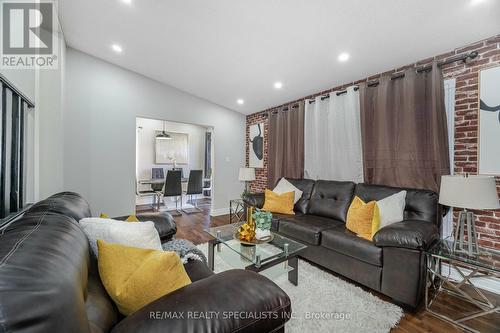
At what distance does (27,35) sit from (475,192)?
4265mm

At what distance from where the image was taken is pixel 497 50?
6.73ft

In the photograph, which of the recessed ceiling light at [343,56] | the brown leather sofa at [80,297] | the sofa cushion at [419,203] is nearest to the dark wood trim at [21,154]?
the brown leather sofa at [80,297]

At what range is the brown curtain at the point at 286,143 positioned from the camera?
393cm

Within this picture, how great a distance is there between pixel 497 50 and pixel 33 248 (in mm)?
3574

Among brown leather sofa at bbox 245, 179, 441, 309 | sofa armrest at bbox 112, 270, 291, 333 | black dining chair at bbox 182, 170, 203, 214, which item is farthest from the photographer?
black dining chair at bbox 182, 170, 203, 214

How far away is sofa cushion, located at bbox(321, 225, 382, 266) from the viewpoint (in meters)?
1.97

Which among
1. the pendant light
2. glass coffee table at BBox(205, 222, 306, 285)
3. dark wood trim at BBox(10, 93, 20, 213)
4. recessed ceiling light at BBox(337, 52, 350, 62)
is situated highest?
recessed ceiling light at BBox(337, 52, 350, 62)

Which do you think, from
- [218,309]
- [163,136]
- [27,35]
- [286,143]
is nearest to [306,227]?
[218,309]

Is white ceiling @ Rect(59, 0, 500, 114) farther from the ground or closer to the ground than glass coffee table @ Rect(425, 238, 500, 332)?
farther from the ground

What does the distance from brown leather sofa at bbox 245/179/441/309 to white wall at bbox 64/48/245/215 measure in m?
2.75

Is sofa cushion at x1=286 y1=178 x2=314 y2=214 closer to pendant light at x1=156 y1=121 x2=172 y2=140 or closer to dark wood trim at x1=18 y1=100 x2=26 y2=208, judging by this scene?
dark wood trim at x1=18 y1=100 x2=26 y2=208

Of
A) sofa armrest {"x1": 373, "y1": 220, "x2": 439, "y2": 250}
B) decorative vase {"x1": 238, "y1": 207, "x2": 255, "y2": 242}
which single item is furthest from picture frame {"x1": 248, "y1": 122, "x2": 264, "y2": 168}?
sofa armrest {"x1": 373, "y1": 220, "x2": 439, "y2": 250}

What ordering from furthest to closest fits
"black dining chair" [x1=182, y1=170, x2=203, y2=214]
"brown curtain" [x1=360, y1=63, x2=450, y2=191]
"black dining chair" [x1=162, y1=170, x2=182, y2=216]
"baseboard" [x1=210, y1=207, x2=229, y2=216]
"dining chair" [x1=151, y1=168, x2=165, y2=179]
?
"dining chair" [x1=151, y1=168, x2=165, y2=179], "black dining chair" [x1=182, y1=170, x2=203, y2=214], "black dining chair" [x1=162, y1=170, x2=182, y2=216], "baseboard" [x1=210, y1=207, x2=229, y2=216], "brown curtain" [x1=360, y1=63, x2=450, y2=191]

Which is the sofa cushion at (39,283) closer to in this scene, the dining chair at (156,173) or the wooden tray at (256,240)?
the wooden tray at (256,240)
